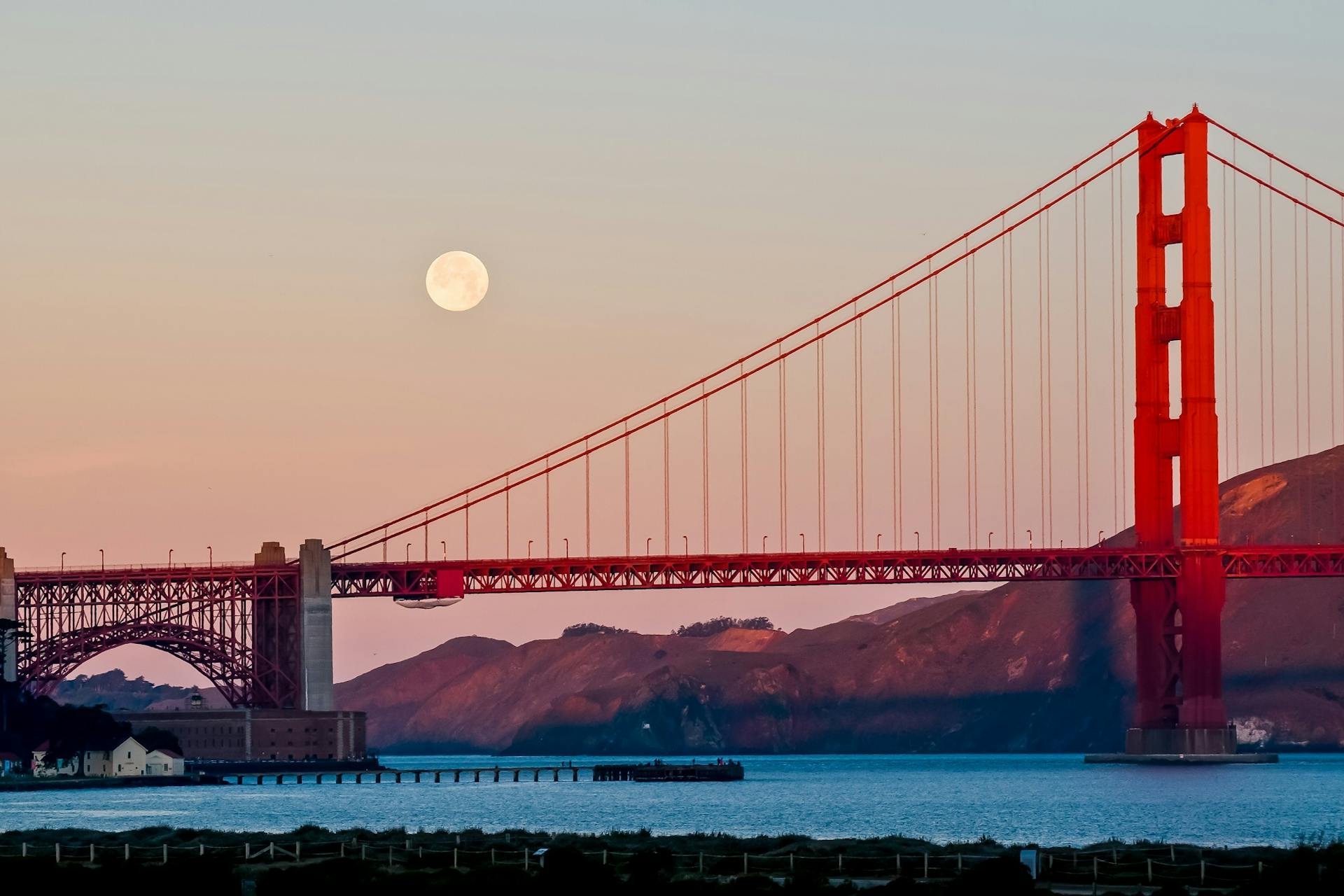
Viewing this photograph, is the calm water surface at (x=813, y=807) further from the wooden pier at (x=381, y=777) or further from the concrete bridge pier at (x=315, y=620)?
the concrete bridge pier at (x=315, y=620)

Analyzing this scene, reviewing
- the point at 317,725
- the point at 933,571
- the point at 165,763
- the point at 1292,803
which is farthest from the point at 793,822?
the point at 317,725

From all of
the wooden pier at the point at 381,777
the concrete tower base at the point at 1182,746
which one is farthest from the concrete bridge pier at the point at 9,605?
the concrete tower base at the point at 1182,746

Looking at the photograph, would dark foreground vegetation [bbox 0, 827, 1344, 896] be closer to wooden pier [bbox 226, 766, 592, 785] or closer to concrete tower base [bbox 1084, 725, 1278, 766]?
concrete tower base [bbox 1084, 725, 1278, 766]

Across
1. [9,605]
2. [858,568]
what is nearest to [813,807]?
[858,568]

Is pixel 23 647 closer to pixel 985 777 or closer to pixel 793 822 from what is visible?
pixel 985 777

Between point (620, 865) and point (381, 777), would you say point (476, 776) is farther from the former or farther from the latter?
point (620, 865)
